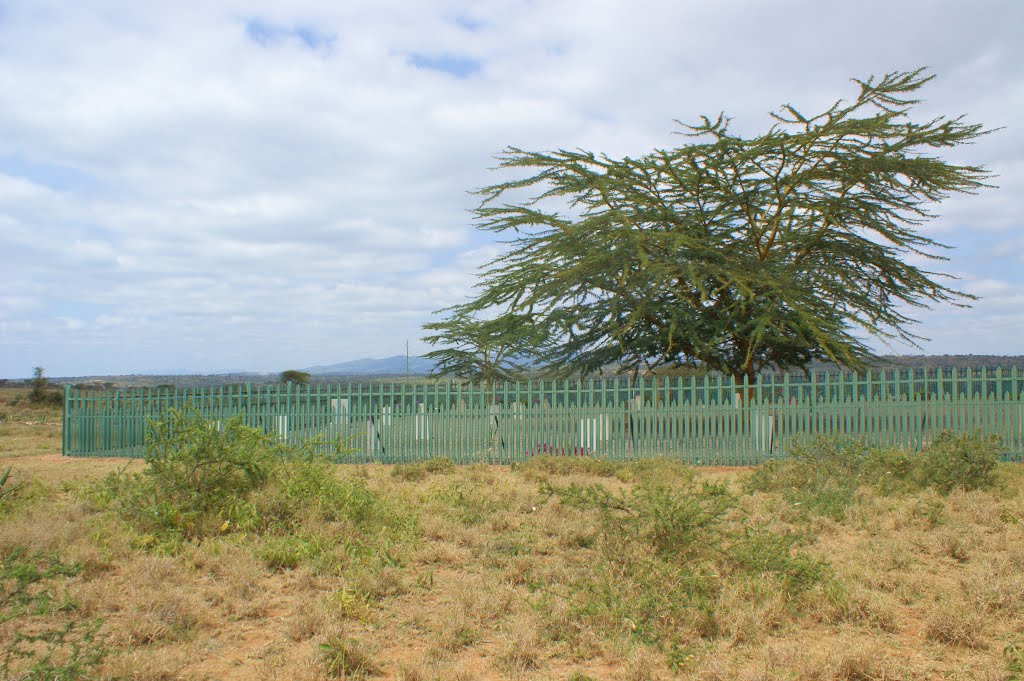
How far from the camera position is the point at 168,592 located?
19.2ft

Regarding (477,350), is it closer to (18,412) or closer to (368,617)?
(18,412)

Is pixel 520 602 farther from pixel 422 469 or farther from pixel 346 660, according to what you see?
pixel 422 469

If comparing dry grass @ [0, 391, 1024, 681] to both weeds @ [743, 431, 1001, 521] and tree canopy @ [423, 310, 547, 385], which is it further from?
tree canopy @ [423, 310, 547, 385]

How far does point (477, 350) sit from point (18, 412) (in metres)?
21.6

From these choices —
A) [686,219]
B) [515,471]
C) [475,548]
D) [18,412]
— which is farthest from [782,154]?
[18,412]

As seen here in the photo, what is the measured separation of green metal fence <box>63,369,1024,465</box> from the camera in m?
14.9

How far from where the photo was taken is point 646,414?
15.7 m

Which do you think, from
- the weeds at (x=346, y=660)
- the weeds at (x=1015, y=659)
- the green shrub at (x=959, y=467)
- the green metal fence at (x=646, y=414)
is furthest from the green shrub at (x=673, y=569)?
the green metal fence at (x=646, y=414)

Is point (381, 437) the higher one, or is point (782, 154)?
point (782, 154)

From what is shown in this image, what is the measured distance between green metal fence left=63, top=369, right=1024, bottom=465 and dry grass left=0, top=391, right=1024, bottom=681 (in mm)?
6442

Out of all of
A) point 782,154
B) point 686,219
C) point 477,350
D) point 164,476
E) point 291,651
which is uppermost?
point 782,154

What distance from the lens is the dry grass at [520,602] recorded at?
187 inches

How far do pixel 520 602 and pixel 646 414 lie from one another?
1018cm

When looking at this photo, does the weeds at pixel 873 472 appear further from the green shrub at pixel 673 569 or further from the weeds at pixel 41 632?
the weeds at pixel 41 632
